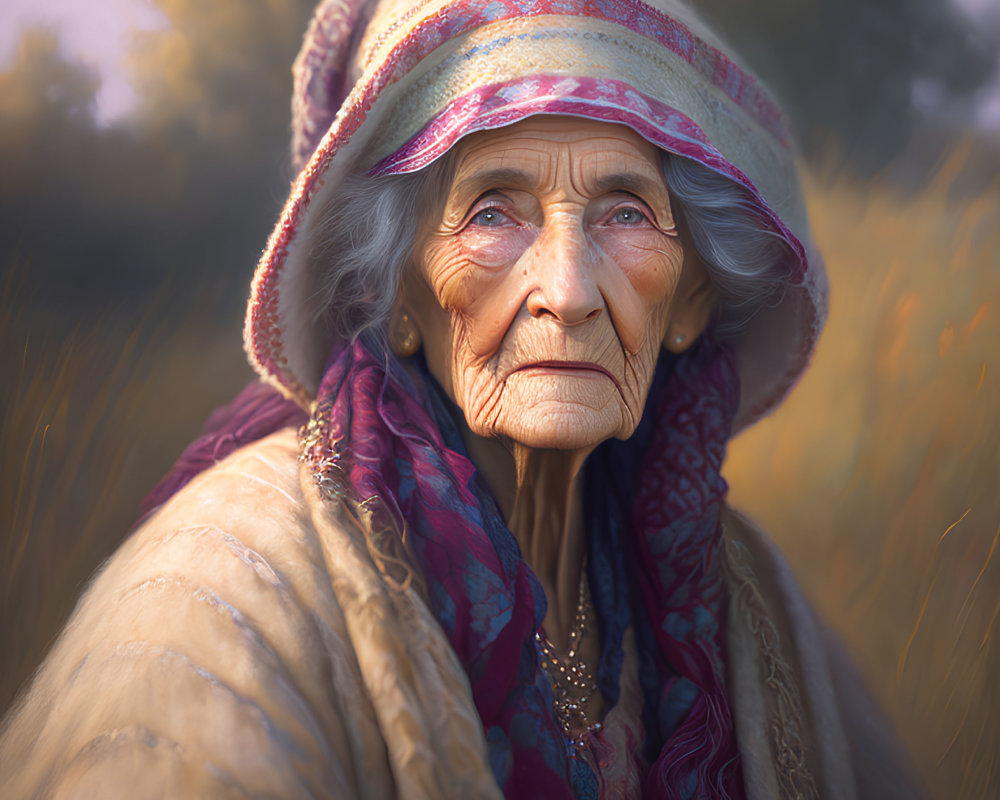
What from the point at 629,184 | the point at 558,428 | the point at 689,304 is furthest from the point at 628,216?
the point at 558,428

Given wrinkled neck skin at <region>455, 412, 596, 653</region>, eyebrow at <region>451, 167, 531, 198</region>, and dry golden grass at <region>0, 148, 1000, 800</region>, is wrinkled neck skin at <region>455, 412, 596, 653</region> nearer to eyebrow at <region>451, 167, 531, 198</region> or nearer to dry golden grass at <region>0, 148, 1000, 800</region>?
eyebrow at <region>451, 167, 531, 198</region>

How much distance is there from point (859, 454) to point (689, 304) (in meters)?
0.80

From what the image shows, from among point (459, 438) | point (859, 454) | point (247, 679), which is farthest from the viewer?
point (859, 454)

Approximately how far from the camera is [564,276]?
116 cm

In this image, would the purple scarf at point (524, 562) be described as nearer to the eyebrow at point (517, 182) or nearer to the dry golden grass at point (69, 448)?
the dry golden grass at point (69, 448)

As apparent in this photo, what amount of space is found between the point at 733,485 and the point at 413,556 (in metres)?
1.22

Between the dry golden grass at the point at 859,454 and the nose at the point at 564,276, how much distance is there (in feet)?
2.70

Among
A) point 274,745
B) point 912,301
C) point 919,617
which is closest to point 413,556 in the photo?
point 274,745

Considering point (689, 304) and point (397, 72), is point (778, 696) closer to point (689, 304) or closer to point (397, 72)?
point (689, 304)

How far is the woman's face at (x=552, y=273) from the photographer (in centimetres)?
117

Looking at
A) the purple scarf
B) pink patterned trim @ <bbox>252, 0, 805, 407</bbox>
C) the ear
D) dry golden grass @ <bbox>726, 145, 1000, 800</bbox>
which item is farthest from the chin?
dry golden grass @ <bbox>726, 145, 1000, 800</bbox>

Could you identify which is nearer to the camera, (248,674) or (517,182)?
(248,674)

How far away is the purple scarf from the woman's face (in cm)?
15

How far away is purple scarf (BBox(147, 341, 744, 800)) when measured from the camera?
1.12 metres
